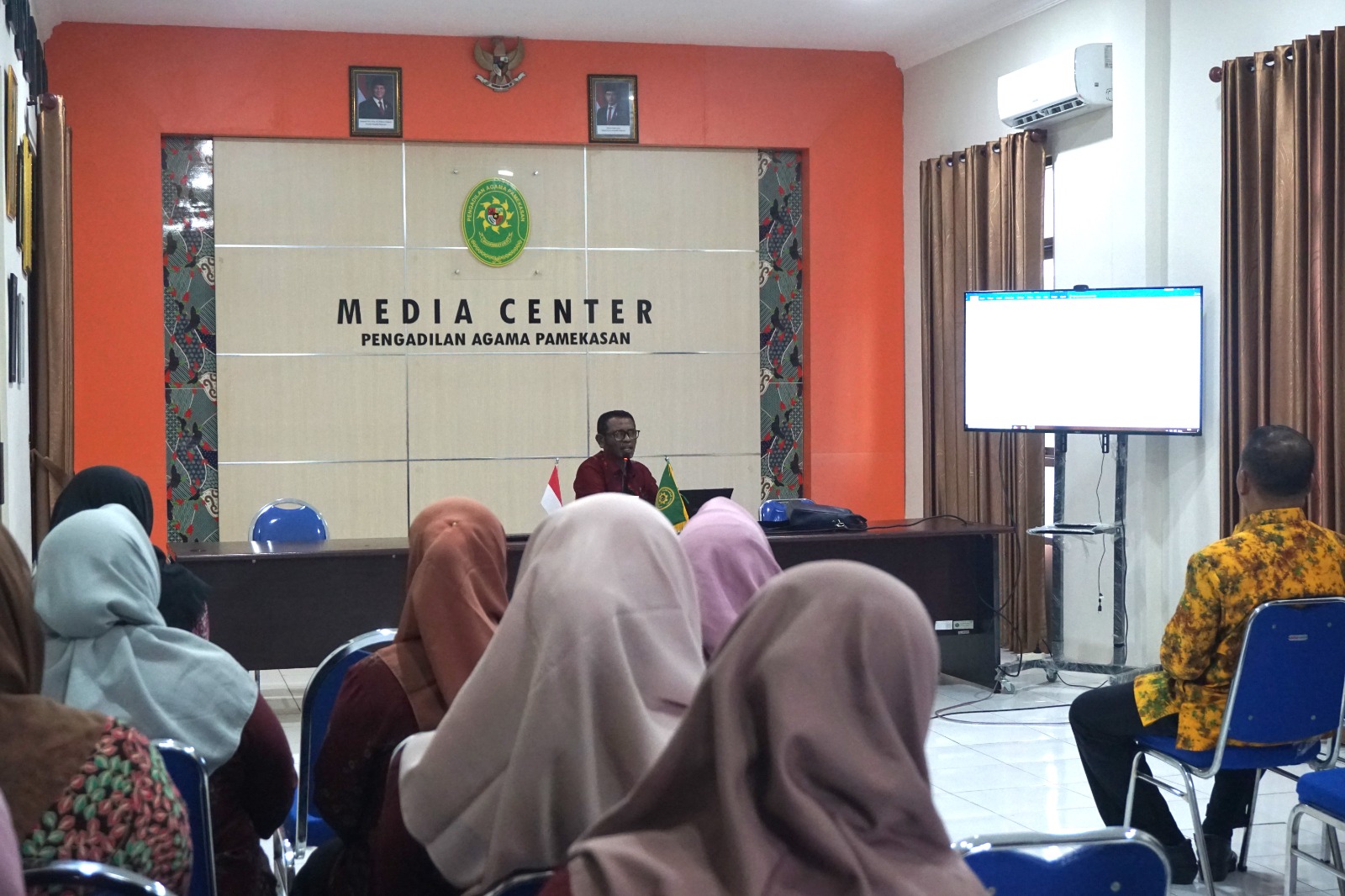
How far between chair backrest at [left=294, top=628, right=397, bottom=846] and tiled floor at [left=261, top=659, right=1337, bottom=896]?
1.51 metres

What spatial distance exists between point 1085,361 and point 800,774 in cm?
519

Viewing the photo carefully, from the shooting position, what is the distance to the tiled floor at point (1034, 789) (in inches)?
144

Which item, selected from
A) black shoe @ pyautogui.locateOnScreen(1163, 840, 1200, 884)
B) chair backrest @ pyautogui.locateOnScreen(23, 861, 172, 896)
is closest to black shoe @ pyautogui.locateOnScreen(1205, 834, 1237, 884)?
black shoe @ pyautogui.locateOnScreen(1163, 840, 1200, 884)

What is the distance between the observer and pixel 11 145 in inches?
197

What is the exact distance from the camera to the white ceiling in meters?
6.75

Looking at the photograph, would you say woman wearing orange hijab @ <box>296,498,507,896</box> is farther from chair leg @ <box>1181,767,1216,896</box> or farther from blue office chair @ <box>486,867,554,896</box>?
chair leg @ <box>1181,767,1216,896</box>

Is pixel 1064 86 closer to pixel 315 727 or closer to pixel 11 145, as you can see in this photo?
pixel 11 145

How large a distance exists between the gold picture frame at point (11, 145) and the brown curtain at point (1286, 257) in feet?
16.1

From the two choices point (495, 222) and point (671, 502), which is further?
point (495, 222)

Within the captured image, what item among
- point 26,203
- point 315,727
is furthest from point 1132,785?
point 26,203

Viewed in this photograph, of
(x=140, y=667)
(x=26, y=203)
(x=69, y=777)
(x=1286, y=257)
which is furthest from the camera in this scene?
(x=26, y=203)

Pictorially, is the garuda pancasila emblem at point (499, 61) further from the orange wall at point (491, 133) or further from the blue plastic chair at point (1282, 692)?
the blue plastic chair at point (1282, 692)

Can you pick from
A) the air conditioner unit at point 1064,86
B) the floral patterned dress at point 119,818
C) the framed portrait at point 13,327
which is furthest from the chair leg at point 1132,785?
the framed portrait at point 13,327

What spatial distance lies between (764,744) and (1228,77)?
5208 mm
